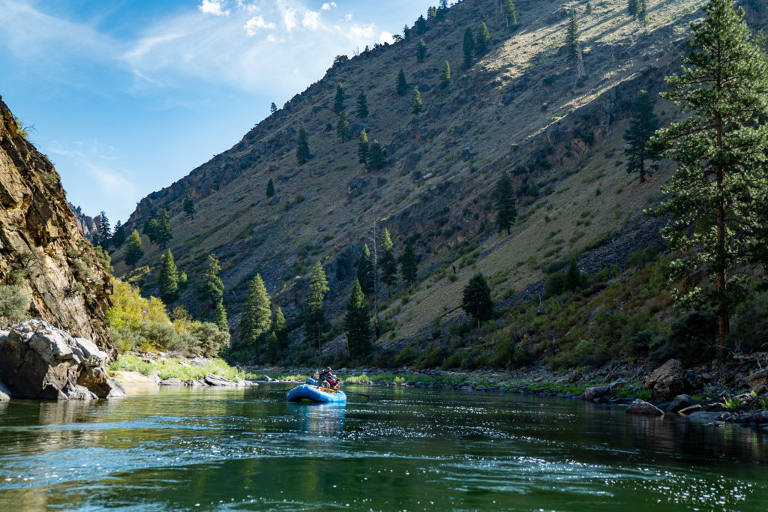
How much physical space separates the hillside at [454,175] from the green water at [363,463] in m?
38.7

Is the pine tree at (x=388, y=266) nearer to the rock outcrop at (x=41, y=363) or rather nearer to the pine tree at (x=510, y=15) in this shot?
the rock outcrop at (x=41, y=363)

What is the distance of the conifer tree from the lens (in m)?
88.9

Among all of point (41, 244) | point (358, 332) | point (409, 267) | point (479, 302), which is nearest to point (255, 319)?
point (358, 332)

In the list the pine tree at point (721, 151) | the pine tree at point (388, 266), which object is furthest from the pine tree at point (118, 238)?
the pine tree at point (721, 151)

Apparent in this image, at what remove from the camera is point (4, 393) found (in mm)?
21031

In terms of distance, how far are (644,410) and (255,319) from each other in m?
74.3

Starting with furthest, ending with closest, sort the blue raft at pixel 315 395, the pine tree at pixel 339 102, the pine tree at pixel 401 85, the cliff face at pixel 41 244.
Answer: the pine tree at pixel 339 102
the pine tree at pixel 401 85
the cliff face at pixel 41 244
the blue raft at pixel 315 395

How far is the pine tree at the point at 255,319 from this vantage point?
3415 inches

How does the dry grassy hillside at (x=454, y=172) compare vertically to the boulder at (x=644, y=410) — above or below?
above

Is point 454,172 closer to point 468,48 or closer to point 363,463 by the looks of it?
point 468,48

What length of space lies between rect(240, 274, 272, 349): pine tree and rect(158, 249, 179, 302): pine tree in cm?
2559

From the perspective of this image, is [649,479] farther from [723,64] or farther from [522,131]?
[522,131]

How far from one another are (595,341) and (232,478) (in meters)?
32.9

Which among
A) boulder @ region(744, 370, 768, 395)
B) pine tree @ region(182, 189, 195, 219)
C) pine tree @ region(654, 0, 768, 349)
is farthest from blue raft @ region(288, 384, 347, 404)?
pine tree @ region(182, 189, 195, 219)
